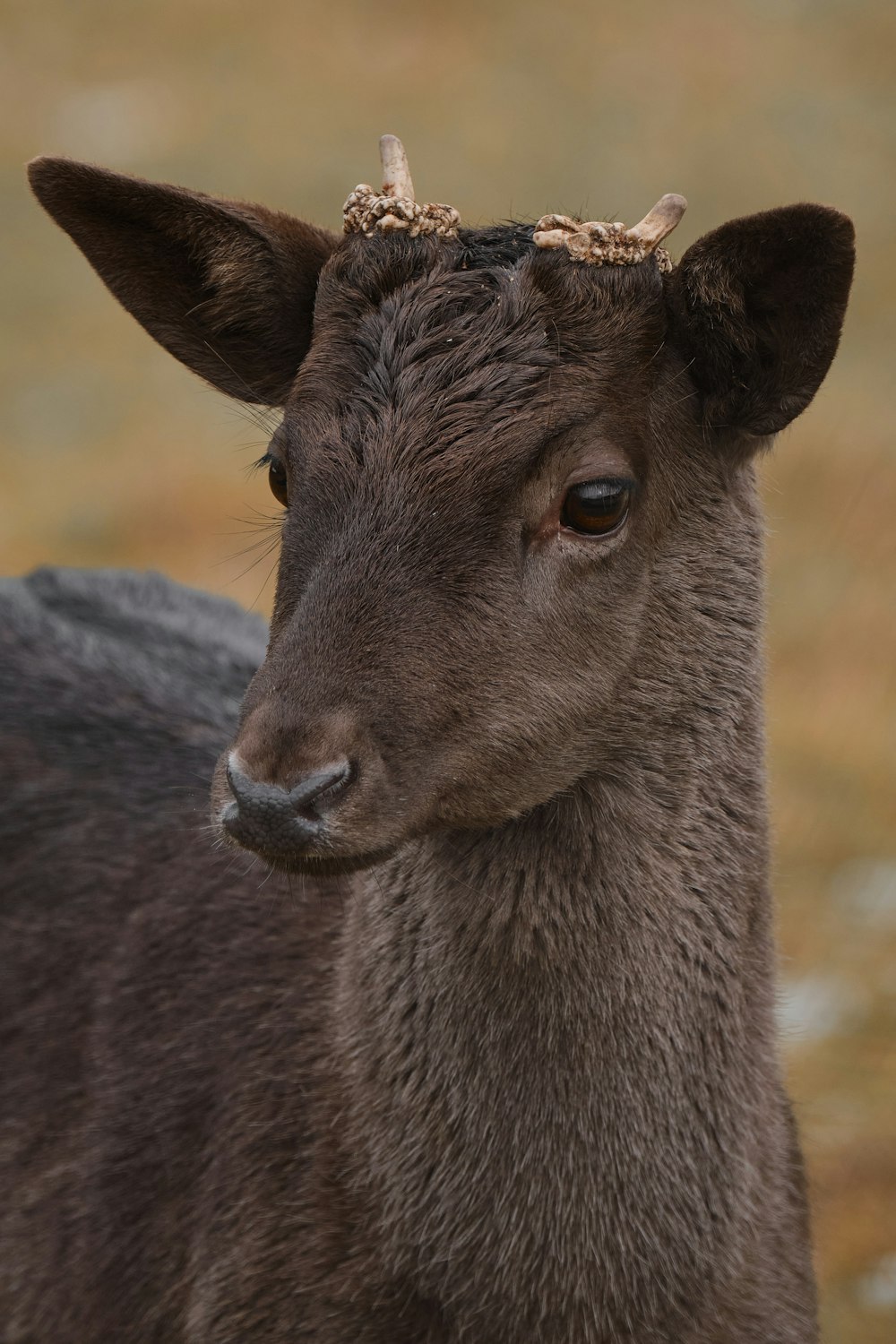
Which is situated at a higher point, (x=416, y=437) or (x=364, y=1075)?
(x=416, y=437)

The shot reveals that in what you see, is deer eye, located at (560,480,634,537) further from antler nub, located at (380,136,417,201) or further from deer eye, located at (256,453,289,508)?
antler nub, located at (380,136,417,201)

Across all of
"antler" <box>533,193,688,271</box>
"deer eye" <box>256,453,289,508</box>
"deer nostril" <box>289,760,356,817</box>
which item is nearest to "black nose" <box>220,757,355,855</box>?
"deer nostril" <box>289,760,356,817</box>

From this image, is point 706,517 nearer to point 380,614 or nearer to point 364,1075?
point 380,614

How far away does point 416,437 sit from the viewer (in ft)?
12.5

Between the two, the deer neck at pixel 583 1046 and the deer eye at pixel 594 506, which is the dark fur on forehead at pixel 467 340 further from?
the deer neck at pixel 583 1046

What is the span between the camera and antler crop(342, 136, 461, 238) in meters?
4.20

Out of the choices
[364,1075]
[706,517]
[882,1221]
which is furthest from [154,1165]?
[882,1221]

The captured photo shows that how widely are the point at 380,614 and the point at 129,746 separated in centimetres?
255

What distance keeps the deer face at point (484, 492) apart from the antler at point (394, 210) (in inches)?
1.6

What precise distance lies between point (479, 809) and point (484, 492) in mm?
748

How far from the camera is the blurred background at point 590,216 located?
9469 millimetres

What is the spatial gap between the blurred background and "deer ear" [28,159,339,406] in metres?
3.58

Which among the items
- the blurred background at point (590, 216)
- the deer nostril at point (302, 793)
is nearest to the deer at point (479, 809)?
the deer nostril at point (302, 793)

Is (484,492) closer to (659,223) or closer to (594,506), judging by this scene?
(594,506)
